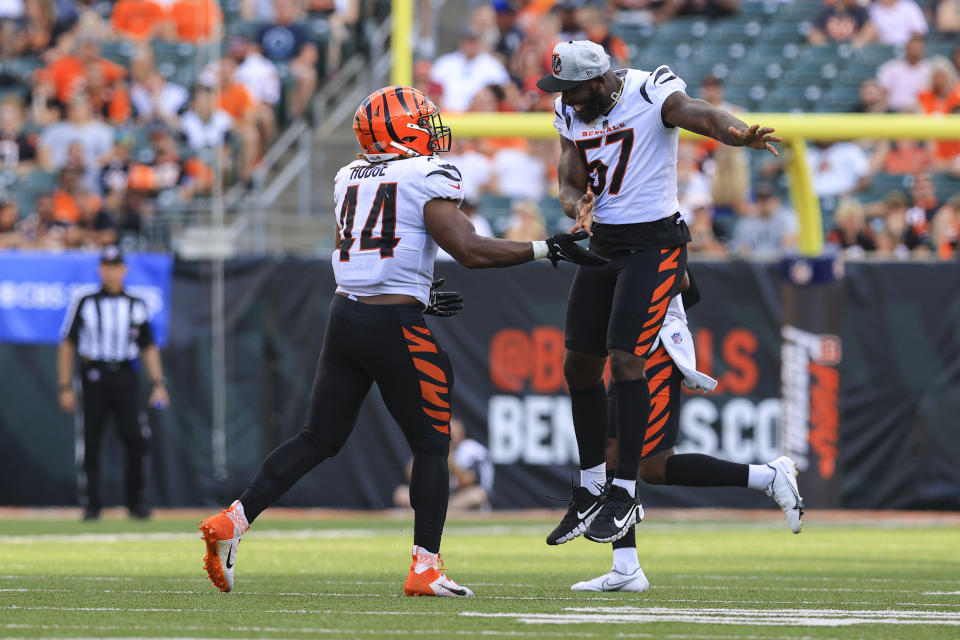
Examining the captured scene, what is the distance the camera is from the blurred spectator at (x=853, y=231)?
1415 cm

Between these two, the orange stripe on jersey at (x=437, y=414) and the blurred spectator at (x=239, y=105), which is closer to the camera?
the orange stripe on jersey at (x=437, y=414)

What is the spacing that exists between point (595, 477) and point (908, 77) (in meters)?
9.57

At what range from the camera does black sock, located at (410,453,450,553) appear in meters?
6.38

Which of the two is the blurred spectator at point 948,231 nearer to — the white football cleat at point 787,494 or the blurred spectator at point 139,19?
the white football cleat at point 787,494

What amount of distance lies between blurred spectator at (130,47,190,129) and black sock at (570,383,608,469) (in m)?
11.4

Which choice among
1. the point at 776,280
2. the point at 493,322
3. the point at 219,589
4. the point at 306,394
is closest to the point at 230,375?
the point at 306,394

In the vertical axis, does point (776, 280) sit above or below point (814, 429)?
→ above

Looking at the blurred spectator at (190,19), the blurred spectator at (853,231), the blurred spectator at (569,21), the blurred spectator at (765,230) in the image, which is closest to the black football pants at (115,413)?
the blurred spectator at (765,230)

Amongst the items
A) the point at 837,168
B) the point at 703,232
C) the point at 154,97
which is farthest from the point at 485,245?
the point at 154,97

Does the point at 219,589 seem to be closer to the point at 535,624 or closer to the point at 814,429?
the point at 535,624

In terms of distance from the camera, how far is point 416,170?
253 inches

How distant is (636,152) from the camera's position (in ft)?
22.2

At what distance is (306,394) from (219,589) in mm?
7513

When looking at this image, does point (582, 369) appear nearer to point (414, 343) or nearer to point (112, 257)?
point (414, 343)
